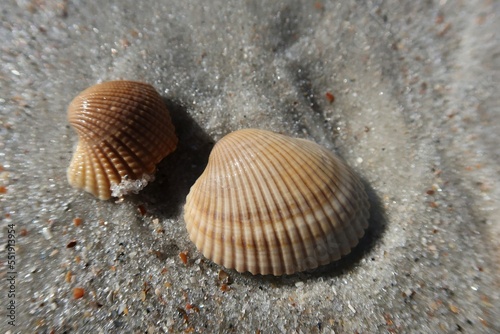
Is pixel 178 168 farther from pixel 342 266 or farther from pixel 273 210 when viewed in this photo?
pixel 342 266

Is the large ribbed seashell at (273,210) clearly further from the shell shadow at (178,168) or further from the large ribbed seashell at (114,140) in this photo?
the large ribbed seashell at (114,140)

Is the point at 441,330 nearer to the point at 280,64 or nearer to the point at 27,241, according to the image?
the point at 280,64

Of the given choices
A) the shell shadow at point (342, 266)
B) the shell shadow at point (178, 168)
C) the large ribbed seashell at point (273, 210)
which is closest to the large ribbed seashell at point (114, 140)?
the shell shadow at point (178, 168)

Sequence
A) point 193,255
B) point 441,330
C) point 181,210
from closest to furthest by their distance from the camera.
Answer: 1. point 441,330
2. point 193,255
3. point 181,210

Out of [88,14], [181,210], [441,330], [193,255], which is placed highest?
[88,14]

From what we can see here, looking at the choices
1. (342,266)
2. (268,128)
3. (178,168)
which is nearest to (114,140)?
Result: (178,168)

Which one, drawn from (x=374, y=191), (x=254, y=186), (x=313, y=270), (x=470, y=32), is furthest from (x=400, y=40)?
(x=313, y=270)

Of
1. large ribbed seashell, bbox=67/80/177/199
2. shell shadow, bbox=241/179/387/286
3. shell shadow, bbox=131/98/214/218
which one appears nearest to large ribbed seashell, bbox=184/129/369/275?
shell shadow, bbox=241/179/387/286
